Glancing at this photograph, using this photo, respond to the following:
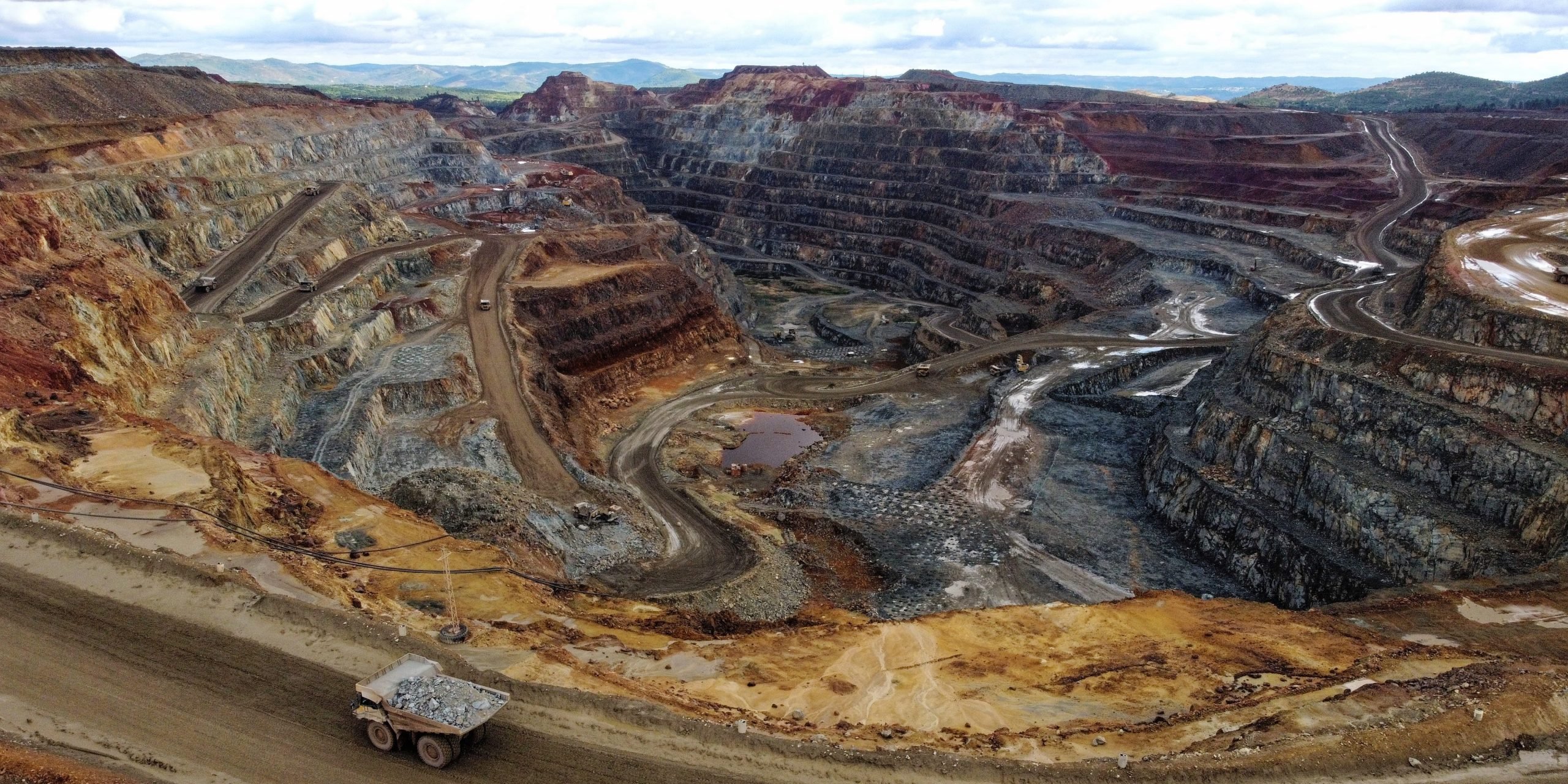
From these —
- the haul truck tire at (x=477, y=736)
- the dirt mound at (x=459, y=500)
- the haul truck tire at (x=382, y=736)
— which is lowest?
the dirt mound at (x=459, y=500)

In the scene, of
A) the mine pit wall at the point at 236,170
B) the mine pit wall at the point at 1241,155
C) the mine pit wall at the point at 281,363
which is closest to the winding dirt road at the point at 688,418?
the mine pit wall at the point at 281,363

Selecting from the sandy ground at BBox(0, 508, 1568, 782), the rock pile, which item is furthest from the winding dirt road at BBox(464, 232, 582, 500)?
the rock pile

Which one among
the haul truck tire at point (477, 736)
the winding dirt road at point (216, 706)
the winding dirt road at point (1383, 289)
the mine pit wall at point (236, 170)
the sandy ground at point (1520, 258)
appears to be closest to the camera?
the winding dirt road at point (216, 706)

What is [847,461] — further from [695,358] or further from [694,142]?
[694,142]

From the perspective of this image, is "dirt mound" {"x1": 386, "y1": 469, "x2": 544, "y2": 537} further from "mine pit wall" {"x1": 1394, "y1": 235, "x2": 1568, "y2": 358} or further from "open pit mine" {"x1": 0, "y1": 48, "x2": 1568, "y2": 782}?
"mine pit wall" {"x1": 1394, "y1": 235, "x2": 1568, "y2": 358}

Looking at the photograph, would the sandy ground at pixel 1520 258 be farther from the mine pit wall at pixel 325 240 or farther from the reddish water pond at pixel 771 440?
the mine pit wall at pixel 325 240

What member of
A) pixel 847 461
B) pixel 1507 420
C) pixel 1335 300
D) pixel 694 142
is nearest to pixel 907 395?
pixel 847 461

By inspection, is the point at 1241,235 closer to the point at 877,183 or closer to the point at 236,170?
the point at 877,183
